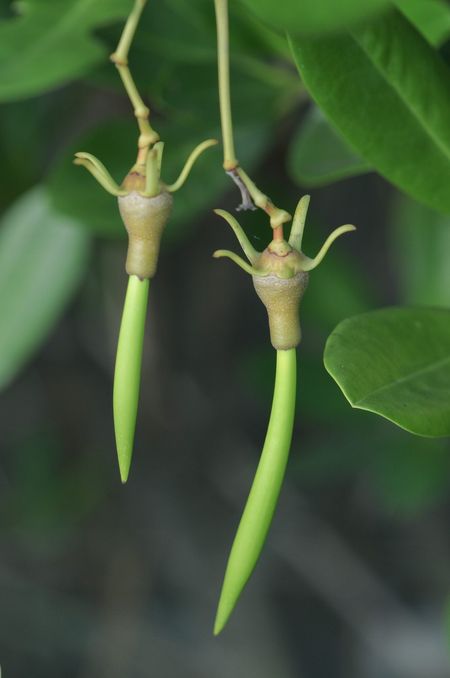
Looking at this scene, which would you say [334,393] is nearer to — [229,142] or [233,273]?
[233,273]

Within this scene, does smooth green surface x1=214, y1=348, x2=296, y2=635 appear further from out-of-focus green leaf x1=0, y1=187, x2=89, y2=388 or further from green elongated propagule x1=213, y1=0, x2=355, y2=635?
out-of-focus green leaf x1=0, y1=187, x2=89, y2=388

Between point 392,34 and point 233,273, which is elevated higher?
point 392,34

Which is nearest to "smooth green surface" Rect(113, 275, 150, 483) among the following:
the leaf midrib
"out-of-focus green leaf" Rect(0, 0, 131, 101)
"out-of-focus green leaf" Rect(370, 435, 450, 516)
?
the leaf midrib

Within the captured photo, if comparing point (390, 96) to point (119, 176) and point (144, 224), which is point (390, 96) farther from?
point (119, 176)

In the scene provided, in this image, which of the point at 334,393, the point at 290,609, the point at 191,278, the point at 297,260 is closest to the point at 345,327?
the point at 297,260

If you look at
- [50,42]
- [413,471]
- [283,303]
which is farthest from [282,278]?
[413,471]

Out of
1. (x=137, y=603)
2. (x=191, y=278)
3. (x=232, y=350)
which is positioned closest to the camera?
(x=191, y=278)

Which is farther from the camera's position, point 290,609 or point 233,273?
point 290,609

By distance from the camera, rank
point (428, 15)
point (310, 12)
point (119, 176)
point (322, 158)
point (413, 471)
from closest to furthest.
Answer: point (310, 12) → point (428, 15) → point (322, 158) → point (119, 176) → point (413, 471)
